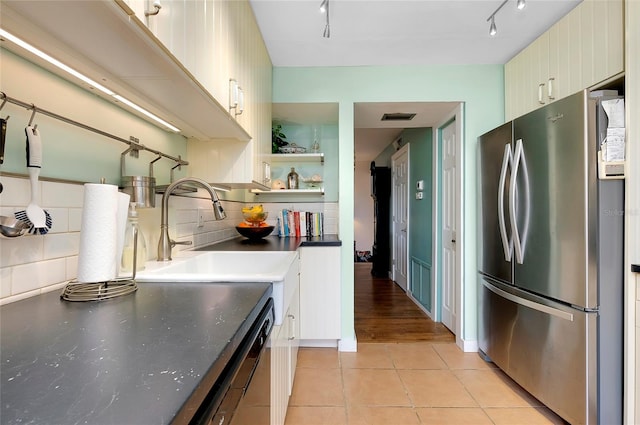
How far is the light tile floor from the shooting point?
1634mm

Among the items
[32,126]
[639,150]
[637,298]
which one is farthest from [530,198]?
[32,126]

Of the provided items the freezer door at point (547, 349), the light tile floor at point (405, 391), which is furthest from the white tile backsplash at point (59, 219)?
the freezer door at point (547, 349)

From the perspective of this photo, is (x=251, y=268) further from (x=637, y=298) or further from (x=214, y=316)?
(x=637, y=298)

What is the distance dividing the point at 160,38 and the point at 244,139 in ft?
3.30

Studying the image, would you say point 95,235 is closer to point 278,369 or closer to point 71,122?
point 71,122

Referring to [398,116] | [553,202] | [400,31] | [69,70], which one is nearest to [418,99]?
[398,116]

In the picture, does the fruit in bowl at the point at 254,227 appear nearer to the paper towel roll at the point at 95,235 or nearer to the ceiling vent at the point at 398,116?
the paper towel roll at the point at 95,235

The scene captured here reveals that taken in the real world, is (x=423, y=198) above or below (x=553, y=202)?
above

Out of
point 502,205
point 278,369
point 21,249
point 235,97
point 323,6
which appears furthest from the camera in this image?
point 502,205

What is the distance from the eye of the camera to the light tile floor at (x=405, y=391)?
1.63m

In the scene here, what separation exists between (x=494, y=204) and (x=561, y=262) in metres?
0.62

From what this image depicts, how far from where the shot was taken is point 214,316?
71 cm

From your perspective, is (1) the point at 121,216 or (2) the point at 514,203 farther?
(2) the point at 514,203

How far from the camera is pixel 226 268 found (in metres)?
1.72
